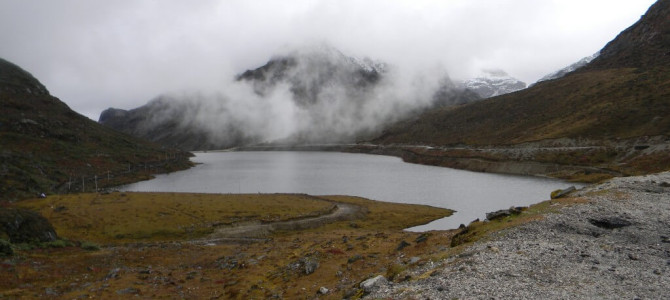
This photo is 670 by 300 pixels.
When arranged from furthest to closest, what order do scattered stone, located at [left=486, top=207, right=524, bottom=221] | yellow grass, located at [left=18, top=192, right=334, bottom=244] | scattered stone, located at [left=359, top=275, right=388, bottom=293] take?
yellow grass, located at [left=18, top=192, right=334, bottom=244]
scattered stone, located at [left=486, top=207, right=524, bottom=221]
scattered stone, located at [left=359, top=275, right=388, bottom=293]

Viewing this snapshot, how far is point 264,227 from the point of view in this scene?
62.2 meters

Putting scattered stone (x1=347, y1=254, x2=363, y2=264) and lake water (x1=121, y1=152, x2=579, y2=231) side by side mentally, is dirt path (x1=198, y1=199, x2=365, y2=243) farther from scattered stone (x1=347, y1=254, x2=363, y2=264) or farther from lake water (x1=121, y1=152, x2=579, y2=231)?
scattered stone (x1=347, y1=254, x2=363, y2=264)

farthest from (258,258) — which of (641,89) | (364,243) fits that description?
(641,89)

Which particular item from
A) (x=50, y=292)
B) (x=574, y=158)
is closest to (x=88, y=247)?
(x=50, y=292)

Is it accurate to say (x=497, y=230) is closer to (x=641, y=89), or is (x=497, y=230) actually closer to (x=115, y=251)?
(x=115, y=251)

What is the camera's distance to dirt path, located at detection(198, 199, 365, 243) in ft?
189

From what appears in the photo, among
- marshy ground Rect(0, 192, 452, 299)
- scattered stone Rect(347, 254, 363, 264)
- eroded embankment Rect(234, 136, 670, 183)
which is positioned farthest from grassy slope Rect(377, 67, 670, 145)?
scattered stone Rect(347, 254, 363, 264)

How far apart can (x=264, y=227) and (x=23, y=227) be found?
30023mm

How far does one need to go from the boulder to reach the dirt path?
17964mm

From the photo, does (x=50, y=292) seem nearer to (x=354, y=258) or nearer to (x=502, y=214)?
(x=354, y=258)

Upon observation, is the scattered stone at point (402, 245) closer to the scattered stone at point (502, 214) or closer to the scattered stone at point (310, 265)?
the scattered stone at point (310, 265)

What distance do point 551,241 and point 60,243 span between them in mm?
46191

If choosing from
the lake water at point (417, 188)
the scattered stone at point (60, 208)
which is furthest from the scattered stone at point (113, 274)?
the lake water at point (417, 188)

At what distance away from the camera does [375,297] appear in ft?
54.2
